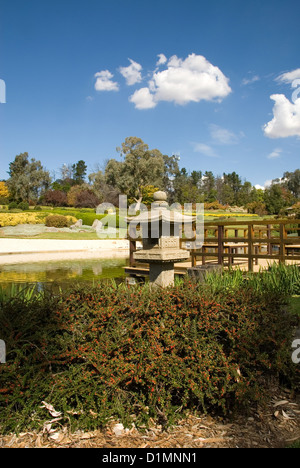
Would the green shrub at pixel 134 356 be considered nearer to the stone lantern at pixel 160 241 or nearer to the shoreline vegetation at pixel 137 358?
the shoreline vegetation at pixel 137 358

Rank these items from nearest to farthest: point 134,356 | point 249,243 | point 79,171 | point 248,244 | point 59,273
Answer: point 134,356 → point 249,243 → point 248,244 → point 59,273 → point 79,171

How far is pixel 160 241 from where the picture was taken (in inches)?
207

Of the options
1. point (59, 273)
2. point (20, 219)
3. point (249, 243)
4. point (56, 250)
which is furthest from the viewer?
point (20, 219)

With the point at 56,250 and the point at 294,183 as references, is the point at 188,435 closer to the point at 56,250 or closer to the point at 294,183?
the point at 56,250

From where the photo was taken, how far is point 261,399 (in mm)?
2322

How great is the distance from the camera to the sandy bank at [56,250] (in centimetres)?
1611

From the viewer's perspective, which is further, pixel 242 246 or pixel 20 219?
pixel 20 219

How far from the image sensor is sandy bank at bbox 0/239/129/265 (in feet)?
52.9

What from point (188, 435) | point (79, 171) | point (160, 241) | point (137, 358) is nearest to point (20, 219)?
→ point (160, 241)

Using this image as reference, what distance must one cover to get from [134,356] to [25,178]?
156ft

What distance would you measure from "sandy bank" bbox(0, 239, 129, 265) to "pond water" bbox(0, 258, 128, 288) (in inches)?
74.2

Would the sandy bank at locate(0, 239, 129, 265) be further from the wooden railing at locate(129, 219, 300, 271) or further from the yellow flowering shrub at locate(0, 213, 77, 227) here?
the wooden railing at locate(129, 219, 300, 271)

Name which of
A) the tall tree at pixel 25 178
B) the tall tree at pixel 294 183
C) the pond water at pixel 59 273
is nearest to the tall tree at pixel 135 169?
the tall tree at pixel 25 178
